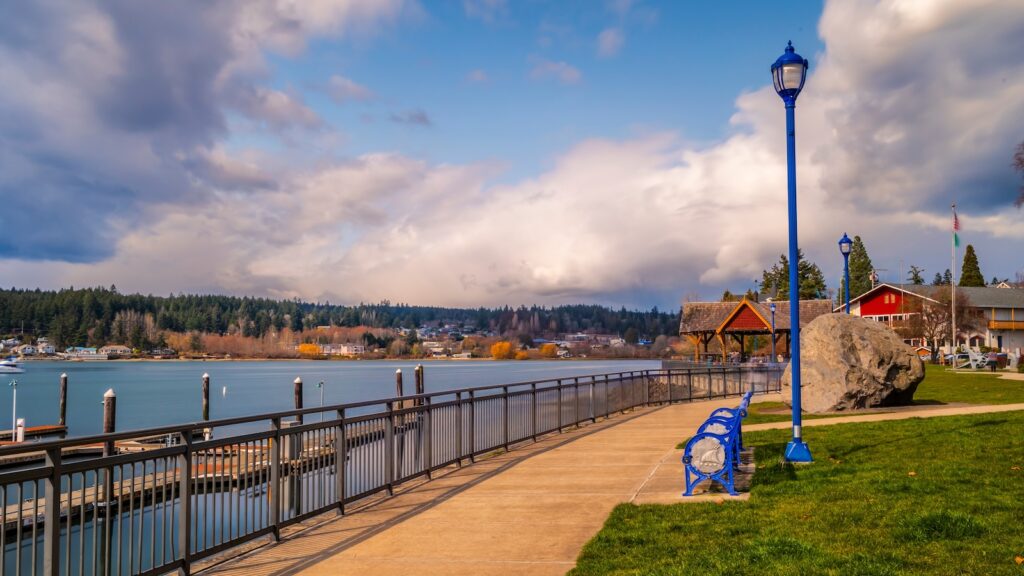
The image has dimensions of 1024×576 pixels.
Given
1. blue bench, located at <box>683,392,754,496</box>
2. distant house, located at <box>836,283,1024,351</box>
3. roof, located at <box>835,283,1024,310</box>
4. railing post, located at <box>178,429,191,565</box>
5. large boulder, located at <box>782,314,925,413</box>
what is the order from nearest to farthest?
railing post, located at <box>178,429,191,565</box> < blue bench, located at <box>683,392,754,496</box> < large boulder, located at <box>782,314,925,413</box> < distant house, located at <box>836,283,1024,351</box> < roof, located at <box>835,283,1024,310</box>

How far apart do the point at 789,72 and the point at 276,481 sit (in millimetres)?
9745

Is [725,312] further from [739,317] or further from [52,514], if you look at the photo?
[52,514]

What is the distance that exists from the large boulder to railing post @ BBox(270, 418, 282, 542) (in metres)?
16.9

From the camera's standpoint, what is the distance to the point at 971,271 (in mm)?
99438

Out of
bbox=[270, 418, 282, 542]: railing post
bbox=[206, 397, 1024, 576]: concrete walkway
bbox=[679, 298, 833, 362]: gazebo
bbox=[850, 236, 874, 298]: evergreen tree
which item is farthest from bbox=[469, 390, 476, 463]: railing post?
bbox=[850, 236, 874, 298]: evergreen tree

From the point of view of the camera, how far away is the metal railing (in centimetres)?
593

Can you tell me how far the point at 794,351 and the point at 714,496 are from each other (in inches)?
171

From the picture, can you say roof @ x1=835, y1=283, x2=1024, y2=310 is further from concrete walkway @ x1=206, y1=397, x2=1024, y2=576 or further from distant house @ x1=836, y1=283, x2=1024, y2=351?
concrete walkway @ x1=206, y1=397, x2=1024, y2=576

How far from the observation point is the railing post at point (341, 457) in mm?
9391

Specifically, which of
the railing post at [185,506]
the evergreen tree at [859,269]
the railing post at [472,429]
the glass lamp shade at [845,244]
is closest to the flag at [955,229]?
the glass lamp shade at [845,244]

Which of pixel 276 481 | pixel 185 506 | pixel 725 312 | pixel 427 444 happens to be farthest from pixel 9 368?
pixel 185 506

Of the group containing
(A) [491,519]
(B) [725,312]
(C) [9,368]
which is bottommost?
(C) [9,368]

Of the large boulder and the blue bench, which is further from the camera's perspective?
the large boulder

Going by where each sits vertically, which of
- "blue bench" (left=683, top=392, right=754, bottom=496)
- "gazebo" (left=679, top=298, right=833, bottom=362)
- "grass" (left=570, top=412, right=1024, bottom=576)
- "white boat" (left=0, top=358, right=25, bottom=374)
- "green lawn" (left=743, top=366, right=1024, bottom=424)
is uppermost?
"gazebo" (left=679, top=298, right=833, bottom=362)
